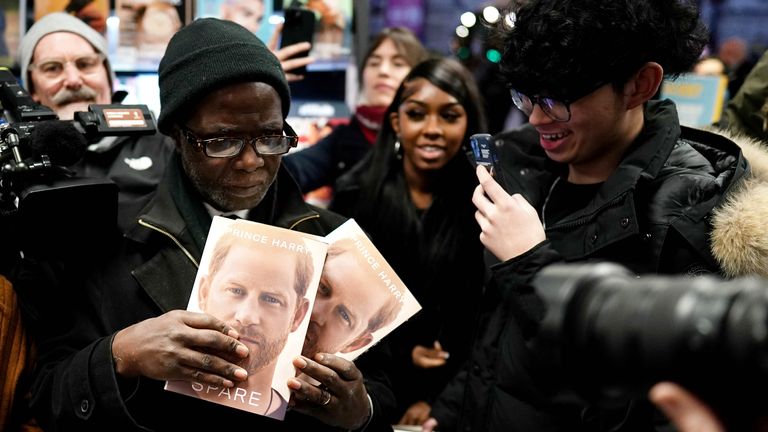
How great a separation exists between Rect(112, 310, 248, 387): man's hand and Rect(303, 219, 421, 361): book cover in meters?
0.22

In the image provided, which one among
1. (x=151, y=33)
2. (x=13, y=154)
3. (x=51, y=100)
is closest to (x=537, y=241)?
(x=13, y=154)

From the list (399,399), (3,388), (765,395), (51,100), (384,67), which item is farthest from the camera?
(384,67)

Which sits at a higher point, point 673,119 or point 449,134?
point 673,119

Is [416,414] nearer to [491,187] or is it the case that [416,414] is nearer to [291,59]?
[491,187]

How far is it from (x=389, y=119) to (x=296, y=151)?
657mm

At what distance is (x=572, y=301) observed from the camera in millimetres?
936

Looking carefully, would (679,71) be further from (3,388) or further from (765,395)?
(3,388)

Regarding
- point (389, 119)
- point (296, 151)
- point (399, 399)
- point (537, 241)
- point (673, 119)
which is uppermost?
point (673, 119)

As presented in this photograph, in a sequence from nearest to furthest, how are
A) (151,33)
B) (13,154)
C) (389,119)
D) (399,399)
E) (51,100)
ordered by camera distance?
(13,154), (51,100), (399,399), (389,119), (151,33)

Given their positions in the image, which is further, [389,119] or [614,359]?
[389,119]

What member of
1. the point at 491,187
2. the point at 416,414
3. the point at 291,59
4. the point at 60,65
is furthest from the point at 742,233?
the point at 60,65

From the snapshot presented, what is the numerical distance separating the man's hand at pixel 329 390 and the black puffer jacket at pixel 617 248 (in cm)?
43

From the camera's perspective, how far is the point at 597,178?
2.16 metres

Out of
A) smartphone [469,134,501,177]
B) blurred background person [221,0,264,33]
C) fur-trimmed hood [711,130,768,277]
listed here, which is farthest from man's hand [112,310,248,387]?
blurred background person [221,0,264,33]
